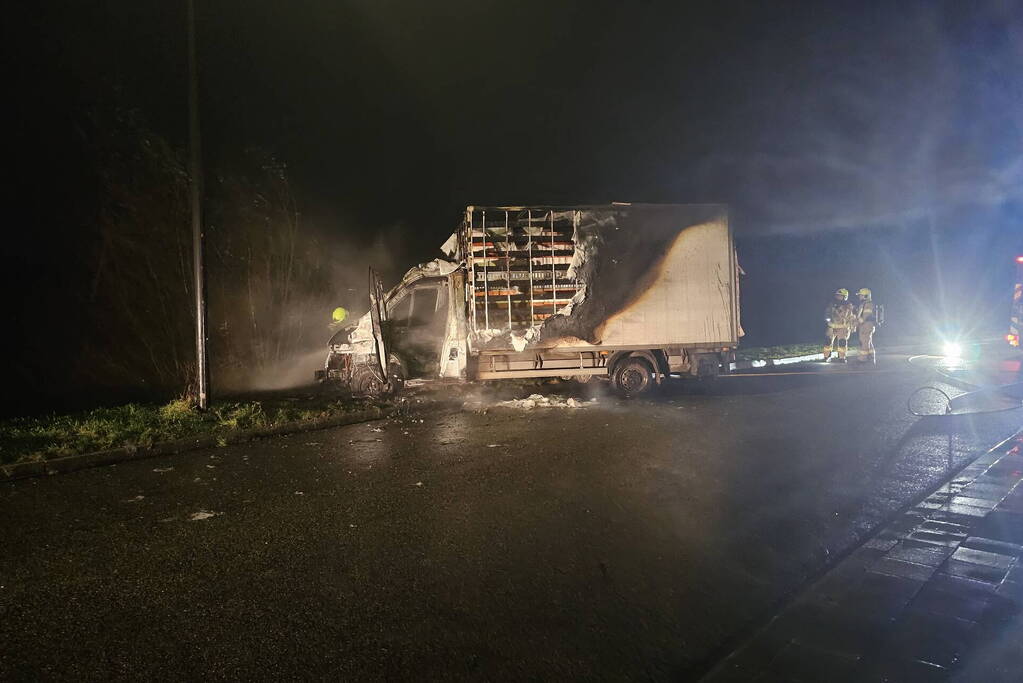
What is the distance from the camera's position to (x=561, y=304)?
10.8 m

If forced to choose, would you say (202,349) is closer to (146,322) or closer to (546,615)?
(146,322)

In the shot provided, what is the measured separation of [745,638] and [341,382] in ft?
30.1

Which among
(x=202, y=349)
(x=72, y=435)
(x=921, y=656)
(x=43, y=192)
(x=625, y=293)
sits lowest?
(x=921, y=656)

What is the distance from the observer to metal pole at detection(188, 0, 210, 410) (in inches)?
372

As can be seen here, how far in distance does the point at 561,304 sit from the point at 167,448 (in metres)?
5.87

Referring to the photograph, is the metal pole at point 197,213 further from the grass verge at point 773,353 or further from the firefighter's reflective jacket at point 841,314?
the firefighter's reflective jacket at point 841,314

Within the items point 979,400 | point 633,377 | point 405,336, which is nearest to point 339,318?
point 405,336

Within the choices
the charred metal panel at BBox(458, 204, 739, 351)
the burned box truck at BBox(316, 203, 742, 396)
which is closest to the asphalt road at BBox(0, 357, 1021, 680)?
the burned box truck at BBox(316, 203, 742, 396)

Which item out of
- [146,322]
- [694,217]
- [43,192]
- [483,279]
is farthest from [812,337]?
[43,192]

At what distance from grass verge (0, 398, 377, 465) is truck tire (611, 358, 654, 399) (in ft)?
13.3

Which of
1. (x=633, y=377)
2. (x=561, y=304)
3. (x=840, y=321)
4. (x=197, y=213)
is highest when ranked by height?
(x=197, y=213)

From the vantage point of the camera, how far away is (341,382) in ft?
38.1

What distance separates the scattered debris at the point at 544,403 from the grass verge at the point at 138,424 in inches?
89.1

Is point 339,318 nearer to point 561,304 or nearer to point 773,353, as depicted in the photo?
point 561,304
